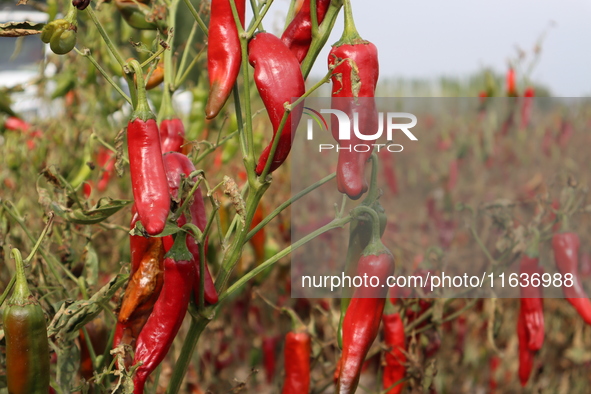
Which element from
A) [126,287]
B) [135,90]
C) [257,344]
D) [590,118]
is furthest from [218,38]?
[590,118]

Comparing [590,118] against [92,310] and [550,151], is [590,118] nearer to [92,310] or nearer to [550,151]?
[550,151]

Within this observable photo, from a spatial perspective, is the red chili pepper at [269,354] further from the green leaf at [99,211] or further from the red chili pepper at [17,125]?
the green leaf at [99,211]

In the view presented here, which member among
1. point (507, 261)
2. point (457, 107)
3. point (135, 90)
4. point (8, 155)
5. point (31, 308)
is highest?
point (135, 90)

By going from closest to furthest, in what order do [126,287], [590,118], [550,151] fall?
[126,287]
[550,151]
[590,118]

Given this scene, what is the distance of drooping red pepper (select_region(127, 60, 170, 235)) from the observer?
102cm

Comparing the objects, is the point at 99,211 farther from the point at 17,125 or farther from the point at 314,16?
the point at 17,125

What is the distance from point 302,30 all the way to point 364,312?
548 millimetres

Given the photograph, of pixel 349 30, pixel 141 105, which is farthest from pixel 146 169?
pixel 349 30

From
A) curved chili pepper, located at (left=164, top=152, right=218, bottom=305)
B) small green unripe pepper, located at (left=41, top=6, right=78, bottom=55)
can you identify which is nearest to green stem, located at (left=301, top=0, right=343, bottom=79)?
curved chili pepper, located at (left=164, top=152, right=218, bottom=305)

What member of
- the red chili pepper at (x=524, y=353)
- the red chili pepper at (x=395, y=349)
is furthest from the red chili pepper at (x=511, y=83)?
the red chili pepper at (x=395, y=349)

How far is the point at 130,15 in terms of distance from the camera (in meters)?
1.67

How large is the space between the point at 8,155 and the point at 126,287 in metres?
1.35

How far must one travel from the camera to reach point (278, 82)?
3.67 feet

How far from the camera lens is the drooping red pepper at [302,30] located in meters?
1.19
